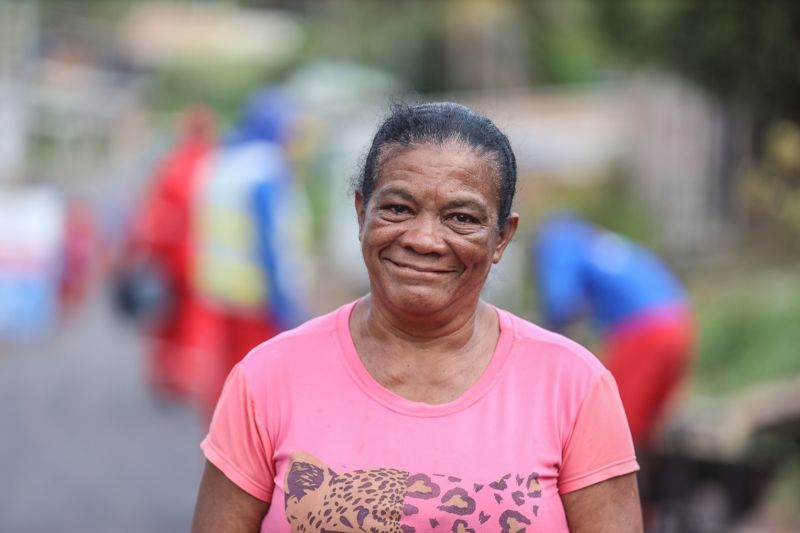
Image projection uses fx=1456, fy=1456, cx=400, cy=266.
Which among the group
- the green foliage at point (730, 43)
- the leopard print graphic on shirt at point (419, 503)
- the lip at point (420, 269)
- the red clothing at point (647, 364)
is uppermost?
the green foliage at point (730, 43)

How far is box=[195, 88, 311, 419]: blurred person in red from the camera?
746 cm

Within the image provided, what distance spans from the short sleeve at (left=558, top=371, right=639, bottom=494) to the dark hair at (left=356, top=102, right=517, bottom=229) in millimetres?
413

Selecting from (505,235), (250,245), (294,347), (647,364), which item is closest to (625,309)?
(647,364)

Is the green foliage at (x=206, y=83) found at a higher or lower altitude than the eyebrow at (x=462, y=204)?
lower

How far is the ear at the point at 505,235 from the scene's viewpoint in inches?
115

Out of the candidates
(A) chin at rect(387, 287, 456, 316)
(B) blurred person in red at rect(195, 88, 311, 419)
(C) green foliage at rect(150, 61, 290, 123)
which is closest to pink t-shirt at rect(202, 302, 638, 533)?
(A) chin at rect(387, 287, 456, 316)

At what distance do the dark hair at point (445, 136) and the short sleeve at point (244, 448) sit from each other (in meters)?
0.48

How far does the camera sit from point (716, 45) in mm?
7160

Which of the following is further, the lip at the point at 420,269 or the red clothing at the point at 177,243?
the red clothing at the point at 177,243

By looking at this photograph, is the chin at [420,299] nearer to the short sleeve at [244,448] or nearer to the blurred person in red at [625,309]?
the short sleeve at [244,448]

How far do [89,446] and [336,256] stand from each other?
908 centimetres

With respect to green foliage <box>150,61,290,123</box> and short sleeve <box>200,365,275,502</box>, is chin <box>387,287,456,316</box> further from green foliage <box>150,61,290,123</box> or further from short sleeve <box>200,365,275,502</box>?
green foliage <box>150,61,290,123</box>

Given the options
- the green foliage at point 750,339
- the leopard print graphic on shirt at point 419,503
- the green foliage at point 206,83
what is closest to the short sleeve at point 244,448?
the leopard print graphic on shirt at point 419,503

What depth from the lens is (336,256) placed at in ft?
58.3
